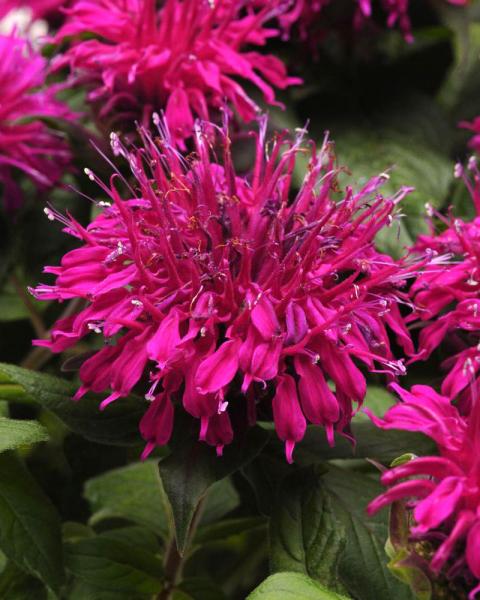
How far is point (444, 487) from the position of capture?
0.43 m

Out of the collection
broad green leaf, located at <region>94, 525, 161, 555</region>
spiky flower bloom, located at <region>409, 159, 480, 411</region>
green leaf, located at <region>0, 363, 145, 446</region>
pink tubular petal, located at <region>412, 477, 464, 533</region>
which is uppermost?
green leaf, located at <region>0, 363, 145, 446</region>

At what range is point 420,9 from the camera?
0.85m

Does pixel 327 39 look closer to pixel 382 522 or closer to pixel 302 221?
pixel 302 221

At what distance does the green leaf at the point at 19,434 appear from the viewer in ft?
1.60

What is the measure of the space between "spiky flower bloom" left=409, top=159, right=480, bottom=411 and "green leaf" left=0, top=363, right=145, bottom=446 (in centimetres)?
17

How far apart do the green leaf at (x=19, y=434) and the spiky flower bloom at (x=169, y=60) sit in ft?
0.75

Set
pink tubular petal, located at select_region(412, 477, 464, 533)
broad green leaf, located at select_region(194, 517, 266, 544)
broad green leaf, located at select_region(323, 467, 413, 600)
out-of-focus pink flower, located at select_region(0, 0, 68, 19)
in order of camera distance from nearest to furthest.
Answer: pink tubular petal, located at select_region(412, 477, 464, 533) < broad green leaf, located at select_region(323, 467, 413, 600) < broad green leaf, located at select_region(194, 517, 266, 544) < out-of-focus pink flower, located at select_region(0, 0, 68, 19)

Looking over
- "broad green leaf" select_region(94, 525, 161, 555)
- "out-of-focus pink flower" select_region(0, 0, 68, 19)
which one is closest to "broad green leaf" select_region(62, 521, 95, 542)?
"broad green leaf" select_region(94, 525, 161, 555)

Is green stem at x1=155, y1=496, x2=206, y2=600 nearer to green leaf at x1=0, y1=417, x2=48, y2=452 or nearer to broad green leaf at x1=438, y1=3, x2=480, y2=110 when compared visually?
green leaf at x1=0, y1=417, x2=48, y2=452

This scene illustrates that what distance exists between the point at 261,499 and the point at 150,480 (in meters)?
0.23

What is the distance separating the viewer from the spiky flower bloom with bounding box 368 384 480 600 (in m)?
0.41

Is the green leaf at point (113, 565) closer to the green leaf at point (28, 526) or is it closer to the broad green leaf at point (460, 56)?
the green leaf at point (28, 526)

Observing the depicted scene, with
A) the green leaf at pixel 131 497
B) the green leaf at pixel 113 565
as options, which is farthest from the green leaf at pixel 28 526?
the green leaf at pixel 131 497

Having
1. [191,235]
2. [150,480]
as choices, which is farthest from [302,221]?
[150,480]
